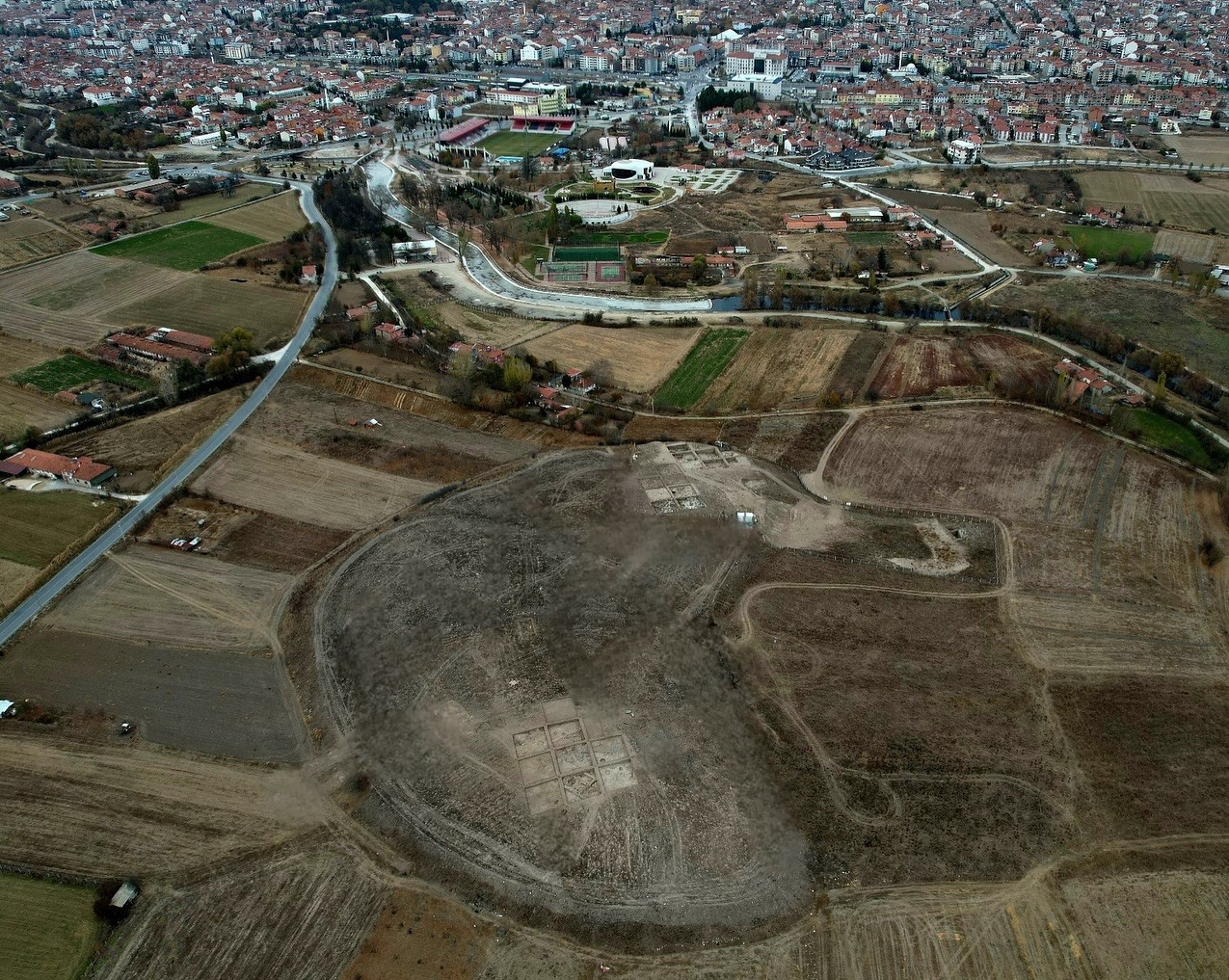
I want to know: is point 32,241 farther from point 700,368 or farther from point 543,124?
point 543,124

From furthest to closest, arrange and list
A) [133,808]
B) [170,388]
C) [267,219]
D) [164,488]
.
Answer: [267,219] < [170,388] < [164,488] < [133,808]

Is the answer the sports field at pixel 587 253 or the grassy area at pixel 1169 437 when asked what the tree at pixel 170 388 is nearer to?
the sports field at pixel 587 253

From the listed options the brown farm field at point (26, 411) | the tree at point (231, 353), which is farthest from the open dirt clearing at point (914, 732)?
the brown farm field at point (26, 411)

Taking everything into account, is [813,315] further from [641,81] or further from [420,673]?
[641,81]

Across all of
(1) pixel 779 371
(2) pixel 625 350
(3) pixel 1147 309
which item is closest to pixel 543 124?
(2) pixel 625 350

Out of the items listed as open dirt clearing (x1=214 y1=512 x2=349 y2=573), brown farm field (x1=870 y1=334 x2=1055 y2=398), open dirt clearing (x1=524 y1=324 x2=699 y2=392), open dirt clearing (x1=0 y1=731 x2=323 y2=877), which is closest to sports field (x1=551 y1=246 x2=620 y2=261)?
open dirt clearing (x1=524 y1=324 x2=699 y2=392)

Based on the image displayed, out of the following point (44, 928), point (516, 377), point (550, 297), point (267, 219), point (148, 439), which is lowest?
point (44, 928)
